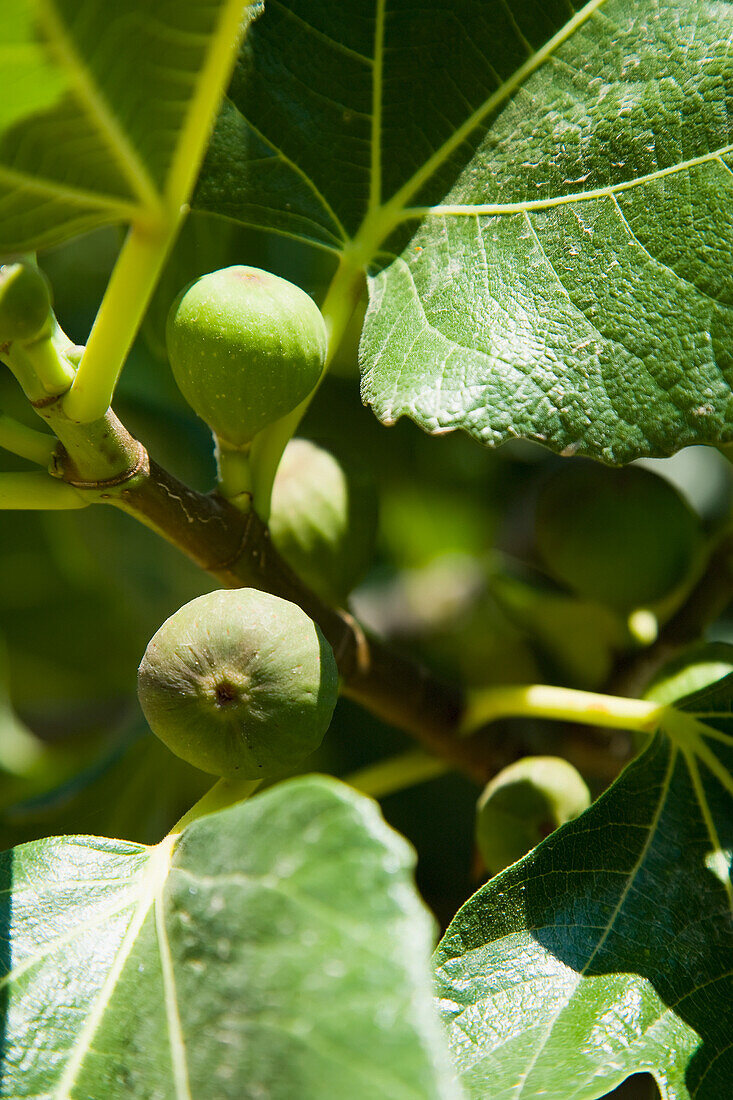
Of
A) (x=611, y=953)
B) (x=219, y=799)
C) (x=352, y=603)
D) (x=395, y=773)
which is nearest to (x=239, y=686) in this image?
(x=219, y=799)

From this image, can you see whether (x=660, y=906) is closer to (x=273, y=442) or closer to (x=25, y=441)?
(x=273, y=442)

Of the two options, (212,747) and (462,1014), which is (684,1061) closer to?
(462,1014)

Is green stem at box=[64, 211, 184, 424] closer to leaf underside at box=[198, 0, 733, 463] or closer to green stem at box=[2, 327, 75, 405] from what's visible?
green stem at box=[2, 327, 75, 405]

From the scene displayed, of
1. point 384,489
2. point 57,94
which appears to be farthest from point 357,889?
point 384,489

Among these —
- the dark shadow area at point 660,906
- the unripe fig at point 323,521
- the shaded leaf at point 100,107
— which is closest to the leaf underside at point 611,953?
the dark shadow area at point 660,906

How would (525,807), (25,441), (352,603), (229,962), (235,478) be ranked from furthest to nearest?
(352,603), (525,807), (235,478), (25,441), (229,962)

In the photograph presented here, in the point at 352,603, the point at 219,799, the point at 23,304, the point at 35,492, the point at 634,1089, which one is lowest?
the point at 634,1089

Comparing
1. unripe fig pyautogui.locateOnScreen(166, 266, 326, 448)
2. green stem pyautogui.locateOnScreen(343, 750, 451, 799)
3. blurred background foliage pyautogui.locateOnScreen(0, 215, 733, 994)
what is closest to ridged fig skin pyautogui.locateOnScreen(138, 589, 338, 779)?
unripe fig pyautogui.locateOnScreen(166, 266, 326, 448)
